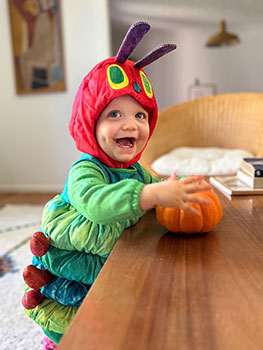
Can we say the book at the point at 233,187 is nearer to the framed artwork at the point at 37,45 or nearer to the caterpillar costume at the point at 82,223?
the caterpillar costume at the point at 82,223

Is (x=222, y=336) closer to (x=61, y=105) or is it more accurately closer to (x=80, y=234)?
(x=80, y=234)

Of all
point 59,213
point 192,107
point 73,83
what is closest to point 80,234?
point 59,213

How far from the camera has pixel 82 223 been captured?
0.69 m

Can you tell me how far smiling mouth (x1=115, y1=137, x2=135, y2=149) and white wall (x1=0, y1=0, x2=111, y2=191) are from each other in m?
2.79

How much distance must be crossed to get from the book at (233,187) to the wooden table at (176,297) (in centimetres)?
33

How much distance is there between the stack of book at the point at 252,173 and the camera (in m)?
1.02

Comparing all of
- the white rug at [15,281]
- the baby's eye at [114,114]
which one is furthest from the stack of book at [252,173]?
the white rug at [15,281]

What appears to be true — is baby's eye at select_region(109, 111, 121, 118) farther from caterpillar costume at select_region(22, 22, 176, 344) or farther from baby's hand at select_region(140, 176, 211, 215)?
baby's hand at select_region(140, 176, 211, 215)

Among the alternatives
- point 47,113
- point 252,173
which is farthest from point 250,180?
point 47,113

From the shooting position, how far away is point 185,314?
39 centimetres

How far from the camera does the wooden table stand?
34 centimetres

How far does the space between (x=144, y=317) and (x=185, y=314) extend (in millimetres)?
47

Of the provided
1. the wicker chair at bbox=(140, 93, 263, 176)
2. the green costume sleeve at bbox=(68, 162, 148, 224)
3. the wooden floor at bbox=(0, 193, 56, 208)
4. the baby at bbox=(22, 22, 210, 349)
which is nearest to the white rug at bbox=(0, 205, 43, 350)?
the baby at bbox=(22, 22, 210, 349)

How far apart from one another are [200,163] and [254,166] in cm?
83
